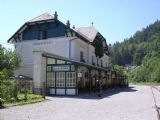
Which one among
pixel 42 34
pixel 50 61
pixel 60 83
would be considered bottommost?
pixel 60 83

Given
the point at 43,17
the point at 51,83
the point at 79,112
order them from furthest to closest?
1. the point at 43,17
2. the point at 51,83
3. the point at 79,112

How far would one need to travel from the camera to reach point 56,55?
2820 cm

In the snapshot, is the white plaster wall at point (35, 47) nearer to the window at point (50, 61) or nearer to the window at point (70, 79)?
the window at point (50, 61)

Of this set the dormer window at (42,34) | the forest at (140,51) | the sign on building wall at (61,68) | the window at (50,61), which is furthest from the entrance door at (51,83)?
the forest at (140,51)

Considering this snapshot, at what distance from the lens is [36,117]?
39.8 feet

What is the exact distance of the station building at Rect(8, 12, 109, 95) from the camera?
27125mm

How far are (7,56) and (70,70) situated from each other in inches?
507

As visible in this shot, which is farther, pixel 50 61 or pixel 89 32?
pixel 89 32

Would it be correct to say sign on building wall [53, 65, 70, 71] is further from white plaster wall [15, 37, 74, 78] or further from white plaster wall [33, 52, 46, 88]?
white plaster wall [15, 37, 74, 78]

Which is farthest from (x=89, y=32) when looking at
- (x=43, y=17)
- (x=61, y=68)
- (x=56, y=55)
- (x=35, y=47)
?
(x=61, y=68)

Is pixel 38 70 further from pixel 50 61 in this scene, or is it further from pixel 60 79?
pixel 60 79

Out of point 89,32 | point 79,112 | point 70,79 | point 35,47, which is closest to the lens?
point 79,112

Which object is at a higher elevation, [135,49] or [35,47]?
[135,49]

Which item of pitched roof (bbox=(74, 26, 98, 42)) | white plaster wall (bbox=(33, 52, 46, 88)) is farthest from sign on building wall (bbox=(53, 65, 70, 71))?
pitched roof (bbox=(74, 26, 98, 42))
